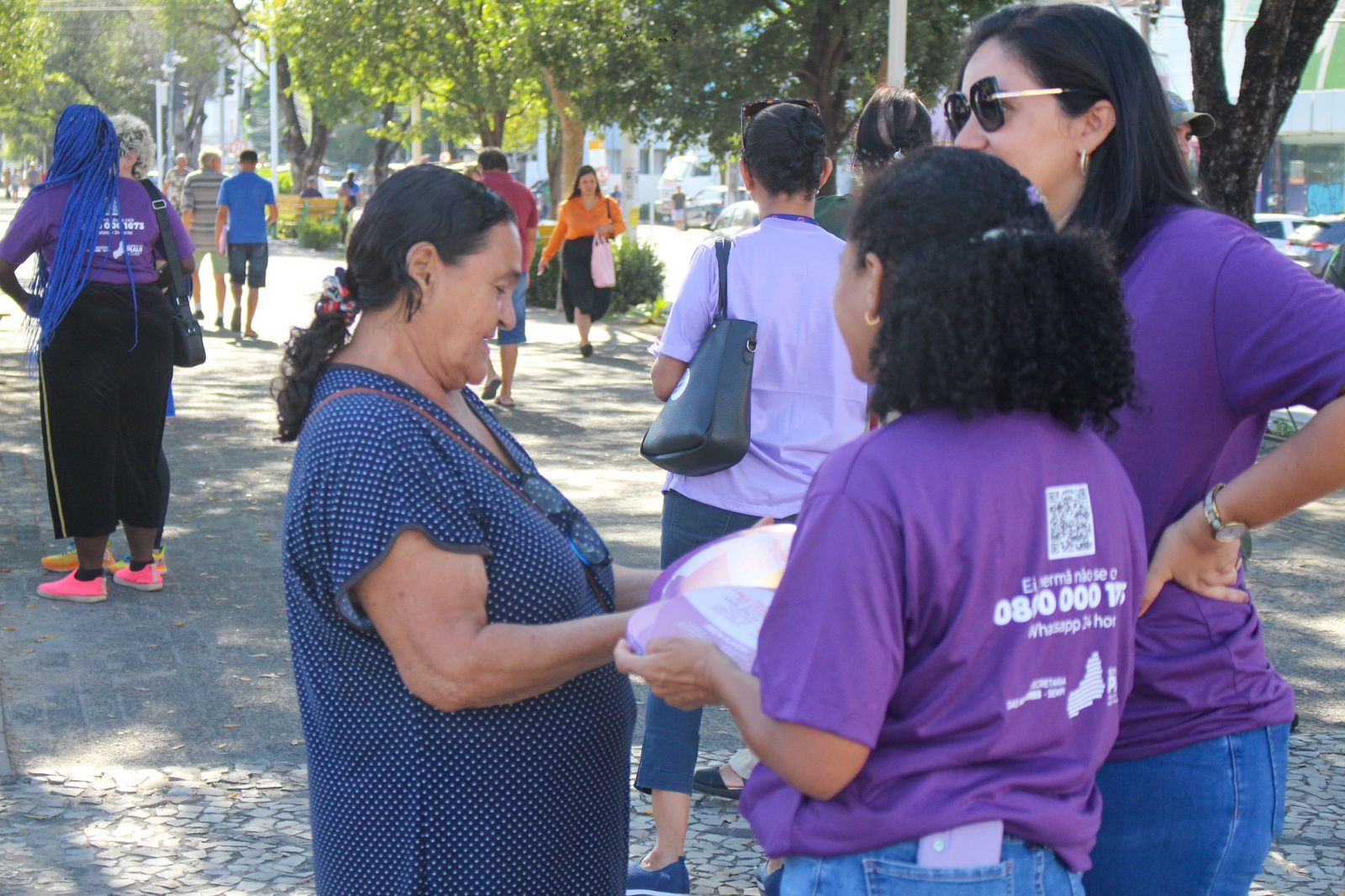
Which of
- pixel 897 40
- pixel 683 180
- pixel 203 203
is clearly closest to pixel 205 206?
pixel 203 203

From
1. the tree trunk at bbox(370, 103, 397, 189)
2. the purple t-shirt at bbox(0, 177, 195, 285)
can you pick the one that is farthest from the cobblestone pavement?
the tree trunk at bbox(370, 103, 397, 189)

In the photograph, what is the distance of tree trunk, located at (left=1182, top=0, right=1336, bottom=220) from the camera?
10.2m

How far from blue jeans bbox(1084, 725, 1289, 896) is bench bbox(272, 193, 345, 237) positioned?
3640 centimetres

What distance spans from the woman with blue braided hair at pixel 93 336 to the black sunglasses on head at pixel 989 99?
4.91m

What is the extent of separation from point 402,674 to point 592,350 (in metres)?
13.4

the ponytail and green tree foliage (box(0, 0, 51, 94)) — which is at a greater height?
green tree foliage (box(0, 0, 51, 94))

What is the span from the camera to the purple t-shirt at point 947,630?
1584 millimetres

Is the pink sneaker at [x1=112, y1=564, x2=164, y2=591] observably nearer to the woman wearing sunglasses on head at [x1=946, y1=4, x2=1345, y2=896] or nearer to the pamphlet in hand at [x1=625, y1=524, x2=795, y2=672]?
the pamphlet in hand at [x1=625, y1=524, x2=795, y2=672]

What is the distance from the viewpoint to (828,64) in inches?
621

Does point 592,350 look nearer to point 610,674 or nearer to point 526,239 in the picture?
point 526,239

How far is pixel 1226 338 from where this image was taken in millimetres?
1961

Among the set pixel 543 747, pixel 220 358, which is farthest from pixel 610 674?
pixel 220 358

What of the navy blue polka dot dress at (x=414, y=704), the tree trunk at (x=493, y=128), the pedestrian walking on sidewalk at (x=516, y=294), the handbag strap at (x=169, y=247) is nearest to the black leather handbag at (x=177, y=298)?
the handbag strap at (x=169, y=247)

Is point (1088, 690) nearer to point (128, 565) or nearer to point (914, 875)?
point (914, 875)
